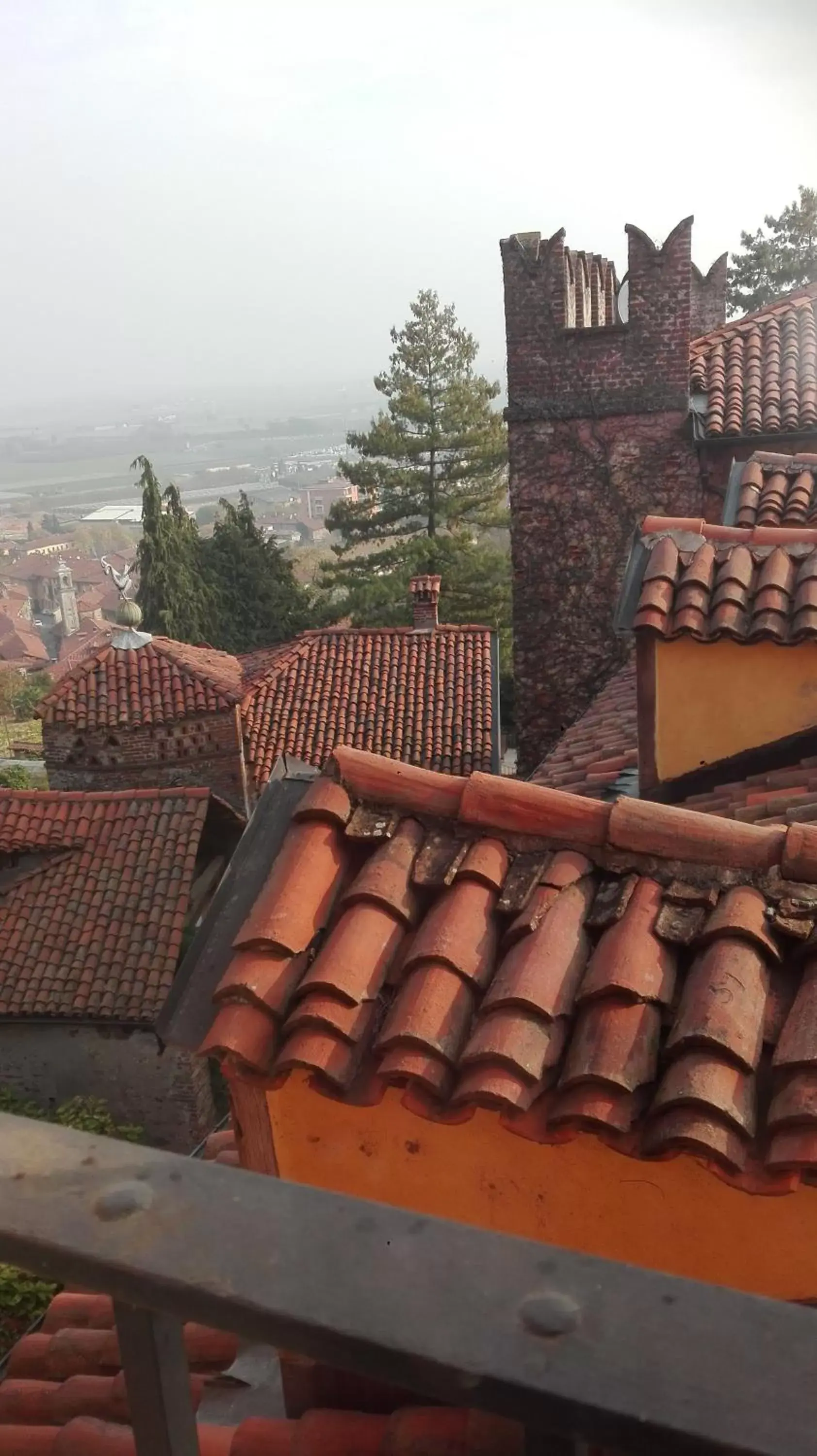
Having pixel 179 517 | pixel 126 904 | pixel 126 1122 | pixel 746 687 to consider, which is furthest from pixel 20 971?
pixel 179 517

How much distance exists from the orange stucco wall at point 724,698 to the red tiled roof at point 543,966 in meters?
2.34

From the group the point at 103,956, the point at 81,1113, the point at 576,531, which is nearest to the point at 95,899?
the point at 103,956

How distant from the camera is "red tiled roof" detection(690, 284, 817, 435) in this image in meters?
11.6

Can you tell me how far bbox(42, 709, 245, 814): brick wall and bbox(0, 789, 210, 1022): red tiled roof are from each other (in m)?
2.00

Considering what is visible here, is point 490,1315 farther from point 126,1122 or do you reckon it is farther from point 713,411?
point 713,411

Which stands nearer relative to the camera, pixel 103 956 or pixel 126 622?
pixel 103 956

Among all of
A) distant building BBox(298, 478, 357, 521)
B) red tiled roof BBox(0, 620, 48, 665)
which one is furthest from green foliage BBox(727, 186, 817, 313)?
distant building BBox(298, 478, 357, 521)

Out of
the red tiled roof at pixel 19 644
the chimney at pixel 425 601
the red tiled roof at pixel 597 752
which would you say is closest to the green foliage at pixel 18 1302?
the red tiled roof at pixel 597 752

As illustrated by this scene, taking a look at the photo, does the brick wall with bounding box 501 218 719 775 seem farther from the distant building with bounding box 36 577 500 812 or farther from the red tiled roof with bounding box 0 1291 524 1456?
the red tiled roof with bounding box 0 1291 524 1456

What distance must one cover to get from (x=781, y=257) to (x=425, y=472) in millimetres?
12500

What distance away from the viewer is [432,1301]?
0.74 meters

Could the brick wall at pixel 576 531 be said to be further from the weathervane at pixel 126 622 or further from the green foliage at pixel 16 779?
the green foliage at pixel 16 779

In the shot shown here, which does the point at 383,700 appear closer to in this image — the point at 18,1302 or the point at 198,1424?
the point at 18,1302

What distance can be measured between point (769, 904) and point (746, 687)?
8.68 feet
